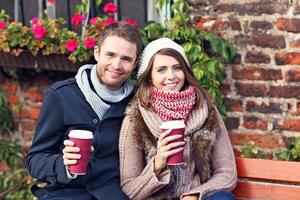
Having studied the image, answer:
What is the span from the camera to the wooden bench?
3648 mm

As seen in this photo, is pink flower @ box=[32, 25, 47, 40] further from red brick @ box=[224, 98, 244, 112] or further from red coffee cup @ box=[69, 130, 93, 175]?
red coffee cup @ box=[69, 130, 93, 175]

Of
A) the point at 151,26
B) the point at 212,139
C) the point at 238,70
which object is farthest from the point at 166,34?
the point at 212,139

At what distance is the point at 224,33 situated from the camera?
4.46 meters

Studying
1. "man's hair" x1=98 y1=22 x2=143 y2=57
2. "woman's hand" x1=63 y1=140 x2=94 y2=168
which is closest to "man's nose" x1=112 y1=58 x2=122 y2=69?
"man's hair" x1=98 y1=22 x2=143 y2=57

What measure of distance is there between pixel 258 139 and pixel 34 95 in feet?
5.22

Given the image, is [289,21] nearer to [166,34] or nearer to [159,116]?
[166,34]

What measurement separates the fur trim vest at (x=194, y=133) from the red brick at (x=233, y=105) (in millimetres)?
862

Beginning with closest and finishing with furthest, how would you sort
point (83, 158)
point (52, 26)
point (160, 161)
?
point (83, 158) → point (160, 161) → point (52, 26)

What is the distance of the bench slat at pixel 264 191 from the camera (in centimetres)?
365

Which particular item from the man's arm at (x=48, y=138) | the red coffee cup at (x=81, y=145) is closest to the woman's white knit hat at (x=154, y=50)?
the man's arm at (x=48, y=138)

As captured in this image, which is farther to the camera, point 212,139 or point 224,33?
point 224,33

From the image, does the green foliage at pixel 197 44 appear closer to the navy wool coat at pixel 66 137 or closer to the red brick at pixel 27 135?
the navy wool coat at pixel 66 137

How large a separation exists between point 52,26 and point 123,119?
51.3 inches

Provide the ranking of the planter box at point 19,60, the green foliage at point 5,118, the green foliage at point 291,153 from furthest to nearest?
the green foliage at point 5,118 < the planter box at point 19,60 < the green foliage at point 291,153
